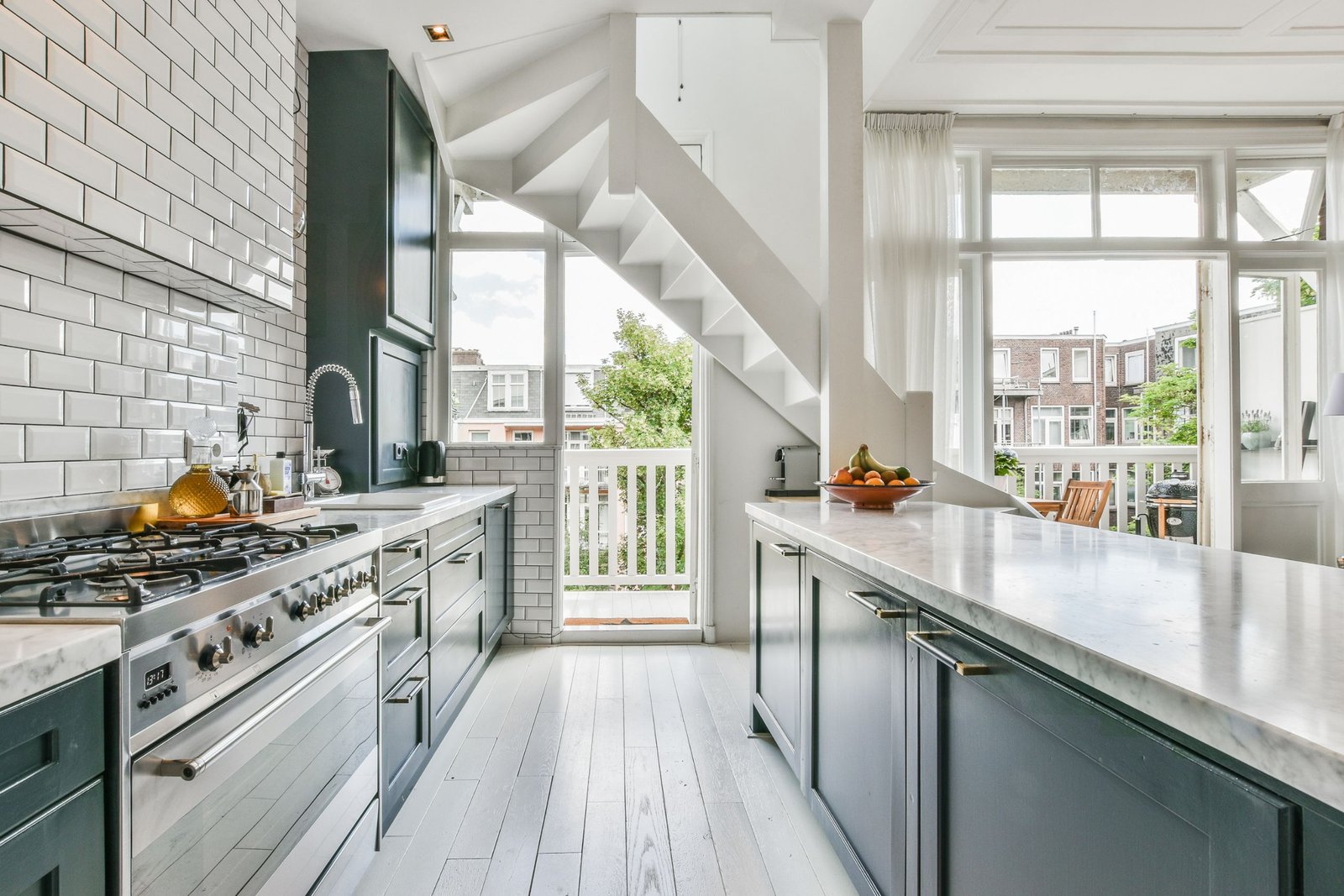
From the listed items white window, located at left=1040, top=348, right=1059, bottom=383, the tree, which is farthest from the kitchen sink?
the tree

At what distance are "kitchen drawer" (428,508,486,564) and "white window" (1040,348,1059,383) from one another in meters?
5.00

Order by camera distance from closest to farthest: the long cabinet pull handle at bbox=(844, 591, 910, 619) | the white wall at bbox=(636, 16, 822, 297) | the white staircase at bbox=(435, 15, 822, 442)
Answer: the long cabinet pull handle at bbox=(844, 591, 910, 619) < the white staircase at bbox=(435, 15, 822, 442) < the white wall at bbox=(636, 16, 822, 297)

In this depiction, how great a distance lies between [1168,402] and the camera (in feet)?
19.5

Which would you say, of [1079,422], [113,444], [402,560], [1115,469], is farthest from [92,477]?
[1079,422]

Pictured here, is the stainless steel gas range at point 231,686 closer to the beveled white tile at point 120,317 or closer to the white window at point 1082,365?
the beveled white tile at point 120,317

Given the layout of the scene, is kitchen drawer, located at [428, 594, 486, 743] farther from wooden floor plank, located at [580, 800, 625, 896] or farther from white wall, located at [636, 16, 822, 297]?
white wall, located at [636, 16, 822, 297]

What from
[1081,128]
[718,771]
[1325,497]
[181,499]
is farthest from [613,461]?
[1325,497]

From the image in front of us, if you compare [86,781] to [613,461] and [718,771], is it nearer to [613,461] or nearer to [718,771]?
[718,771]

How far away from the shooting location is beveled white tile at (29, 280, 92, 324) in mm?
1431

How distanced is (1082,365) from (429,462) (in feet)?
20.8

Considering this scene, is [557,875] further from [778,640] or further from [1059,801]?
[1059,801]

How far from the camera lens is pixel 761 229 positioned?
3.83 m

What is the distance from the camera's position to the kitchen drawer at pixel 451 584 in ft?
7.38

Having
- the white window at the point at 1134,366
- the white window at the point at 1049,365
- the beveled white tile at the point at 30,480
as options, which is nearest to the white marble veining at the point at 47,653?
the beveled white tile at the point at 30,480
